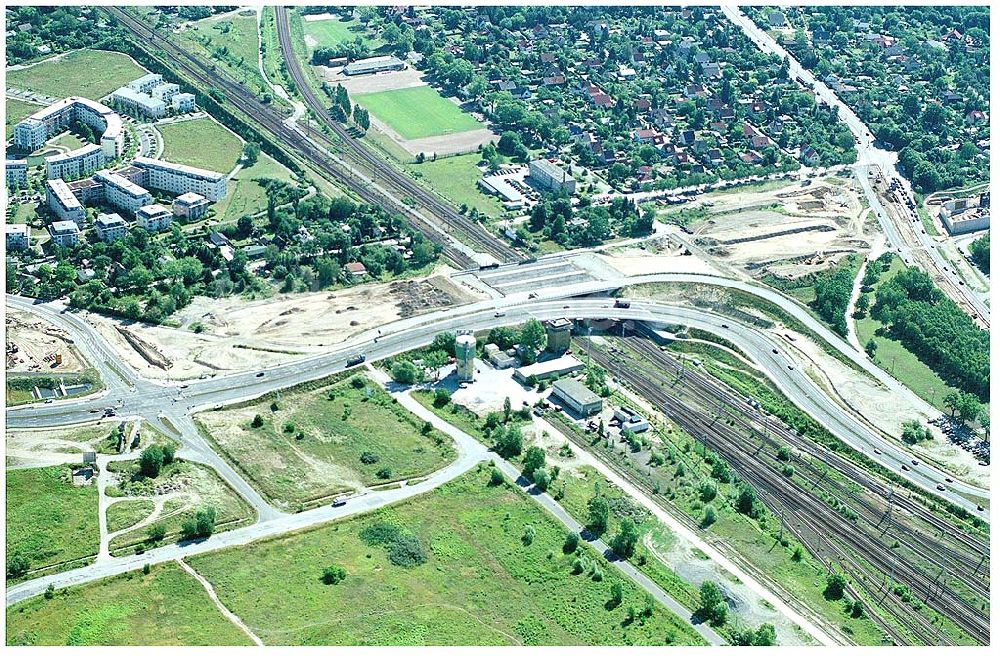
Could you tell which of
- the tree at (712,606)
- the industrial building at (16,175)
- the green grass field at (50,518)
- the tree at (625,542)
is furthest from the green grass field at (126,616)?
the industrial building at (16,175)

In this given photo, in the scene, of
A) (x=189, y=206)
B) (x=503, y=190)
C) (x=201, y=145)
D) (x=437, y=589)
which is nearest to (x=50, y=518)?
(x=437, y=589)

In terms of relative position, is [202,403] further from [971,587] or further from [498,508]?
[971,587]

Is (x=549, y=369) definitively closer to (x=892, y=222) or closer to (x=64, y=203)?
(x=64, y=203)

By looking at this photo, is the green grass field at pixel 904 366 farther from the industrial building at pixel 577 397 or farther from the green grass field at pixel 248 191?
the green grass field at pixel 248 191

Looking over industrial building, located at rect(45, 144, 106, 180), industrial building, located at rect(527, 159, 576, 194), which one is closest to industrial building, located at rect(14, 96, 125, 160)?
industrial building, located at rect(45, 144, 106, 180)

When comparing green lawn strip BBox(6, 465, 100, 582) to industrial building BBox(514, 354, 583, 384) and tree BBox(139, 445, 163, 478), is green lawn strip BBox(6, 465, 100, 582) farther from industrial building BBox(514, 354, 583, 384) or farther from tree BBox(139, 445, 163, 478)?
industrial building BBox(514, 354, 583, 384)
